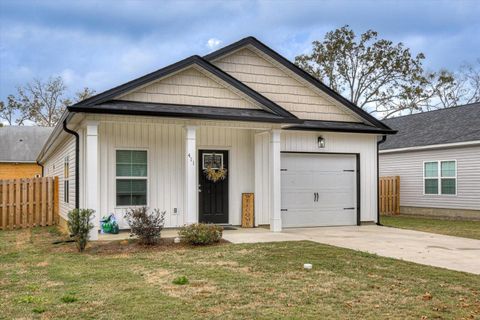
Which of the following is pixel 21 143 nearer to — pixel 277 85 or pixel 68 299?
pixel 277 85

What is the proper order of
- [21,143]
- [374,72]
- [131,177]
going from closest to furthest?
[131,177]
[21,143]
[374,72]

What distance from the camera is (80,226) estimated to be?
8.69 meters

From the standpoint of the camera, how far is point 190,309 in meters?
4.85

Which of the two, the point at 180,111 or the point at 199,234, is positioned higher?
the point at 180,111

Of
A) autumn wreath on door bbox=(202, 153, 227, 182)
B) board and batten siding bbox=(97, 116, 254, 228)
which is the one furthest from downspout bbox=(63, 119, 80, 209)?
autumn wreath on door bbox=(202, 153, 227, 182)

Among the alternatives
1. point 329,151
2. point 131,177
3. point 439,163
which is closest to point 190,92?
point 131,177

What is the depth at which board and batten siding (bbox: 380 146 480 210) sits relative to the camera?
16656mm

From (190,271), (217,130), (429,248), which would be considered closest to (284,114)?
(217,130)

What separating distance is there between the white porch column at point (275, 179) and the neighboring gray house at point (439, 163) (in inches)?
344

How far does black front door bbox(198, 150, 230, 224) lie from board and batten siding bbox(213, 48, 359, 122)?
2.29 metres

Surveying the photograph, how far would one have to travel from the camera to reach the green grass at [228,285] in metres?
4.81

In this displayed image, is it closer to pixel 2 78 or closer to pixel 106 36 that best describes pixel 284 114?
pixel 106 36

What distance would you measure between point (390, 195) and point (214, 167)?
33.8 feet

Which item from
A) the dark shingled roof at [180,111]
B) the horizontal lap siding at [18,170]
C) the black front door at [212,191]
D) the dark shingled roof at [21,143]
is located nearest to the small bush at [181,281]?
the dark shingled roof at [180,111]
